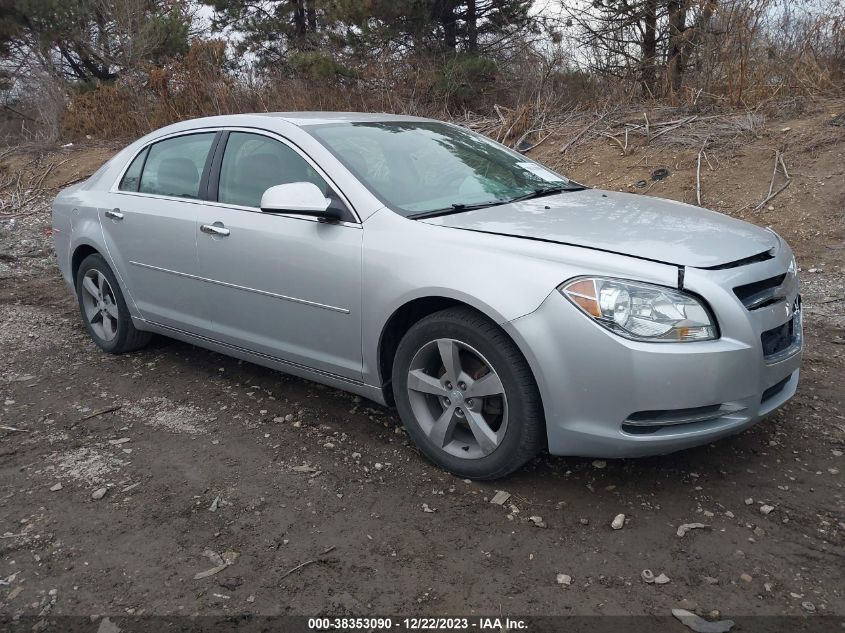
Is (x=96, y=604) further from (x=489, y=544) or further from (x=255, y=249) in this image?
(x=255, y=249)

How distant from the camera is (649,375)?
2.72 m

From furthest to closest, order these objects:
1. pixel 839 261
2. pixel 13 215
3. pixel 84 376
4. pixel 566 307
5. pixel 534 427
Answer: pixel 13 215 < pixel 839 261 < pixel 84 376 < pixel 534 427 < pixel 566 307

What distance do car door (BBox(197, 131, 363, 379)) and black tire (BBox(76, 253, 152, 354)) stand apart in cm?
112

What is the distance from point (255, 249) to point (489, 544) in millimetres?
1947

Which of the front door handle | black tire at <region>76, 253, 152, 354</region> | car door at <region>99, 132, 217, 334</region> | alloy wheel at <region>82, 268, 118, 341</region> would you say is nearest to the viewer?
the front door handle

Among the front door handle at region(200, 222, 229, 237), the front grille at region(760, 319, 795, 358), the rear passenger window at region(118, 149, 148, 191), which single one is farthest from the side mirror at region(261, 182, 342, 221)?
the front grille at region(760, 319, 795, 358)

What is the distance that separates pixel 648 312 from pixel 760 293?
57 cm

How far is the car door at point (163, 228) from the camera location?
430 centimetres

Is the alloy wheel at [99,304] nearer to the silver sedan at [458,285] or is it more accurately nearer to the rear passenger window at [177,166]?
the silver sedan at [458,285]

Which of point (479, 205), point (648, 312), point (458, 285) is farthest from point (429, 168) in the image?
point (648, 312)

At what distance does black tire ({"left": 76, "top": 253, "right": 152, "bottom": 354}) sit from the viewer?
16.3ft

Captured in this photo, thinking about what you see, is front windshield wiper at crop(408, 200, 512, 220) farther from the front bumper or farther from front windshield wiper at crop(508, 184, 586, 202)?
the front bumper

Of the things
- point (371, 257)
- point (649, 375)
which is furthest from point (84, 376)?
point (649, 375)

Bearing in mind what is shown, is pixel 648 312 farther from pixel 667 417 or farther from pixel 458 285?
pixel 458 285
